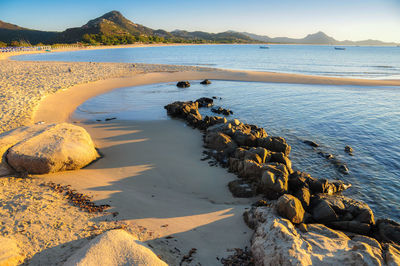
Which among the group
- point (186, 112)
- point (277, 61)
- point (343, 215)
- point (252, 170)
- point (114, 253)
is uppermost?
point (277, 61)

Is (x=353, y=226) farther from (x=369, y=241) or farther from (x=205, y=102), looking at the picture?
(x=205, y=102)

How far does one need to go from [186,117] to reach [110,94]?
42.2 ft

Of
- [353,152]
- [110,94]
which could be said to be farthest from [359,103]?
[110,94]

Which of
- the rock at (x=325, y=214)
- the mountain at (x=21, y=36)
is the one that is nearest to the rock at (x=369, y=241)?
the rock at (x=325, y=214)

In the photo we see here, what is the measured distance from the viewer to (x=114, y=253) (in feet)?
16.9

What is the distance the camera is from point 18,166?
30.0ft

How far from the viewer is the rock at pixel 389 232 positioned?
6852mm

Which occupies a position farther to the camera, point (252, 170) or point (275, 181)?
point (252, 170)

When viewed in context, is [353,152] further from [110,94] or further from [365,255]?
[110,94]

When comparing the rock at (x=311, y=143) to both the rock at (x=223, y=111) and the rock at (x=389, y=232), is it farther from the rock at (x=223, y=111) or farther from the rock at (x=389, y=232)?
the rock at (x=223, y=111)

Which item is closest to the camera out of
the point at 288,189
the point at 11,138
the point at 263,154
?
the point at 288,189

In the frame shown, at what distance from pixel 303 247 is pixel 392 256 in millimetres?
2071

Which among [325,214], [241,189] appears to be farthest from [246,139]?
[325,214]

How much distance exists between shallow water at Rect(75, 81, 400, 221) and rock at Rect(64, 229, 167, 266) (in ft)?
27.9
